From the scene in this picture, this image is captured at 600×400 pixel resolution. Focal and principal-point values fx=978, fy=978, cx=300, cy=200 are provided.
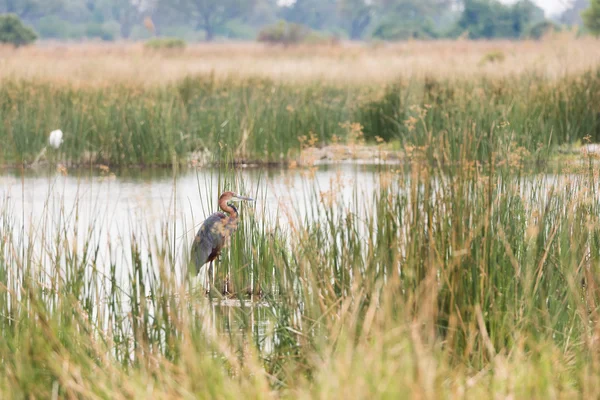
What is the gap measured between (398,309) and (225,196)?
162cm

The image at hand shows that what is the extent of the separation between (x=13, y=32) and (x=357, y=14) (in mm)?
30242

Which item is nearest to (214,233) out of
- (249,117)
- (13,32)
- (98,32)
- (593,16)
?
(249,117)

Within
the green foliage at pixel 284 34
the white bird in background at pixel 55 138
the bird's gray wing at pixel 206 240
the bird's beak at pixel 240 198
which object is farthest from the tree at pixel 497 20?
the bird's gray wing at pixel 206 240

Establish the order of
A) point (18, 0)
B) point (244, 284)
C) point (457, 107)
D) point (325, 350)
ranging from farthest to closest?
1. point (18, 0)
2. point (457, 107)
3. point (244, 284)
4. point (325, 350)

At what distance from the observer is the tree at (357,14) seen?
5912 centimetres

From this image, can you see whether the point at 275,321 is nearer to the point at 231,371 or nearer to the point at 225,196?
the point at 231,371

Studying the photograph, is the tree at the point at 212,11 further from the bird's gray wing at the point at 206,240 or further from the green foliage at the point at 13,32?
the bird's gray wing at the point at 206,240

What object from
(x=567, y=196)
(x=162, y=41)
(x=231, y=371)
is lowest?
(x=231, y=371)

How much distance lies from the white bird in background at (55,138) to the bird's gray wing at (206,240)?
458 centimetres

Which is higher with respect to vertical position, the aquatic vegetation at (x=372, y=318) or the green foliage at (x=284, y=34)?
the green foliage at (x=284, y=34)

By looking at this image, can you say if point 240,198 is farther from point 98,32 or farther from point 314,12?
point 314,12

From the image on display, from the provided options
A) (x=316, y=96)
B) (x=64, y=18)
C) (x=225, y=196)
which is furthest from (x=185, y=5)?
(x=225, y=196)

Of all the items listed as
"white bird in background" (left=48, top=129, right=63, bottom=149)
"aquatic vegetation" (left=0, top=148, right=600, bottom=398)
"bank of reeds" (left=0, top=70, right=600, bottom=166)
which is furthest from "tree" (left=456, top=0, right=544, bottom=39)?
"aquatic vegetation" (left=0, top=148, right=600, bottom=398)

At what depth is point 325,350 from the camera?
250cm
